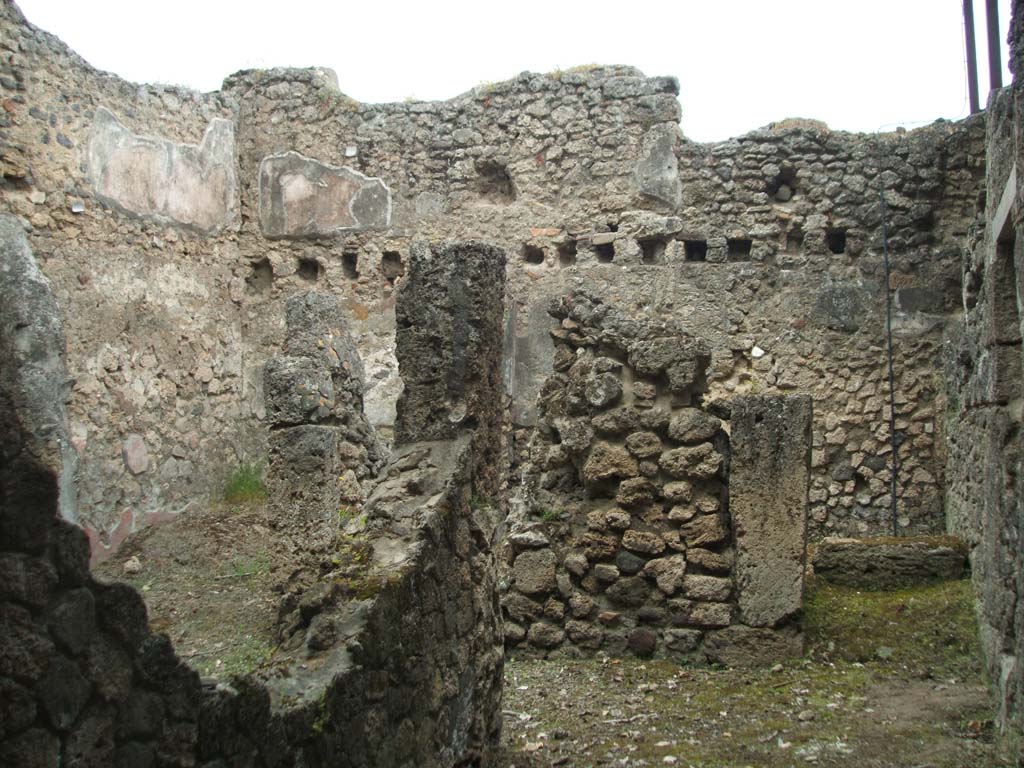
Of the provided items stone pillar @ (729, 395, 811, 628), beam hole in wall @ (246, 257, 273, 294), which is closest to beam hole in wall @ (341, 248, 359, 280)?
beam hole in wall @ (246, 257, 273, 294)

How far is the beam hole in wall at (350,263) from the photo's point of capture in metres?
10.6

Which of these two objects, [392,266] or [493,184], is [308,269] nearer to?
[392,266]

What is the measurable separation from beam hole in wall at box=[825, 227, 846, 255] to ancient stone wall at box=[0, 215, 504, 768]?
579 cm

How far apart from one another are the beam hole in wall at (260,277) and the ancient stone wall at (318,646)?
548 centimetres

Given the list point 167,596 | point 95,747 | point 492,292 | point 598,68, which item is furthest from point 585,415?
point 598,68

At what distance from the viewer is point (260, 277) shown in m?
10.8

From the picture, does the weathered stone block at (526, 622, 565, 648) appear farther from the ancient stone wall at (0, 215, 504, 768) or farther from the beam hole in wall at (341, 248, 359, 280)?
the beam hole in wall at (341, 248, 359, 280)

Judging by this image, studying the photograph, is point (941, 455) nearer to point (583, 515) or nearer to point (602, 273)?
point (602, 273)

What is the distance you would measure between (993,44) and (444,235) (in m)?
5.14

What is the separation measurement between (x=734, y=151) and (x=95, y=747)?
8562 mm

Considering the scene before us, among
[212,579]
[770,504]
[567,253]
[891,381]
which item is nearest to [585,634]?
[770,504]

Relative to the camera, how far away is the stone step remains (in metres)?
6.56

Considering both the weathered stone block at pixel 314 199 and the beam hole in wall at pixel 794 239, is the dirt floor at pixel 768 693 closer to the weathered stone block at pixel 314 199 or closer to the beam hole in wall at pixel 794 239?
the beam hole in wall at pixel 794 239

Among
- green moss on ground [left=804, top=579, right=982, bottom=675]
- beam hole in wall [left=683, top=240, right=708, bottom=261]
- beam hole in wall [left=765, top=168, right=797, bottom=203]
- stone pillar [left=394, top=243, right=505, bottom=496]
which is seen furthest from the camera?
beam hole in wall [left=683, top=240, right=708, bottom=261]
